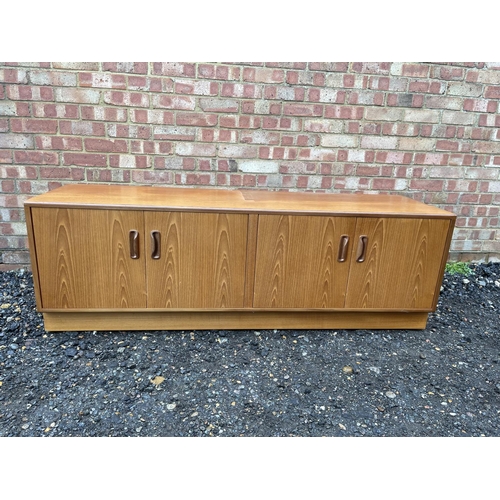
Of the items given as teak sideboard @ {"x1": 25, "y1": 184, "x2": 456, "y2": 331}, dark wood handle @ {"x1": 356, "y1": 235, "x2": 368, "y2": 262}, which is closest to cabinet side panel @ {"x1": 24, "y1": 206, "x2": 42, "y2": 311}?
teak sideboard @ {"x1": 25, "y1": 184, "x2": 456, "y2": 331}

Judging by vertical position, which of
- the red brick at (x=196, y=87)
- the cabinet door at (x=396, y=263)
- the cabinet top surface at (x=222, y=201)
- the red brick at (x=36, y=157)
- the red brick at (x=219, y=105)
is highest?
the red brick at (x=196, y=87)

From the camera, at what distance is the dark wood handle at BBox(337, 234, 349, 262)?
1.92 m

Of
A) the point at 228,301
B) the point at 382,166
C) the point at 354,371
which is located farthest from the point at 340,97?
the point at 354,371

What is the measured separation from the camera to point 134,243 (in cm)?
180

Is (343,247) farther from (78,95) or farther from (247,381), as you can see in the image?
(78,95)

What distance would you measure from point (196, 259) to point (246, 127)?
1.12 metres

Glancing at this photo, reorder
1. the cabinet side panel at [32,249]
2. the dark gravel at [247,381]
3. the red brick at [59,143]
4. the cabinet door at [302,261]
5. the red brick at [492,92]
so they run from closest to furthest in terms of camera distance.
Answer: the dark gravel at [247,381] → the cabinet side panel at [32,249] → the cabinet door at [302,261] → the red brick at [59,143] → the red brick at [492,92]

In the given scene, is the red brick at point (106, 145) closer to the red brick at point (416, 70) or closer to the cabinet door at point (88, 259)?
the cabinet door at point (88, 259)

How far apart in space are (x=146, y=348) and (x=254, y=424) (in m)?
0.73

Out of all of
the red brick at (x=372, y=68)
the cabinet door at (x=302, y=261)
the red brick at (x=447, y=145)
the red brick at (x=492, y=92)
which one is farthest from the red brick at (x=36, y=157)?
the red brick at (x=492, y=92)

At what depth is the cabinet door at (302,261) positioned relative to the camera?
188 centimetres

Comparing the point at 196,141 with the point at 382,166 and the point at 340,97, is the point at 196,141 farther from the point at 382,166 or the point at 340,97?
the point at 382,166

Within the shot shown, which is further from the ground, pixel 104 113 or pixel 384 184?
pixel 104 113

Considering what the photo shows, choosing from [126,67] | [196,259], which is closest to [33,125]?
[126,67]
